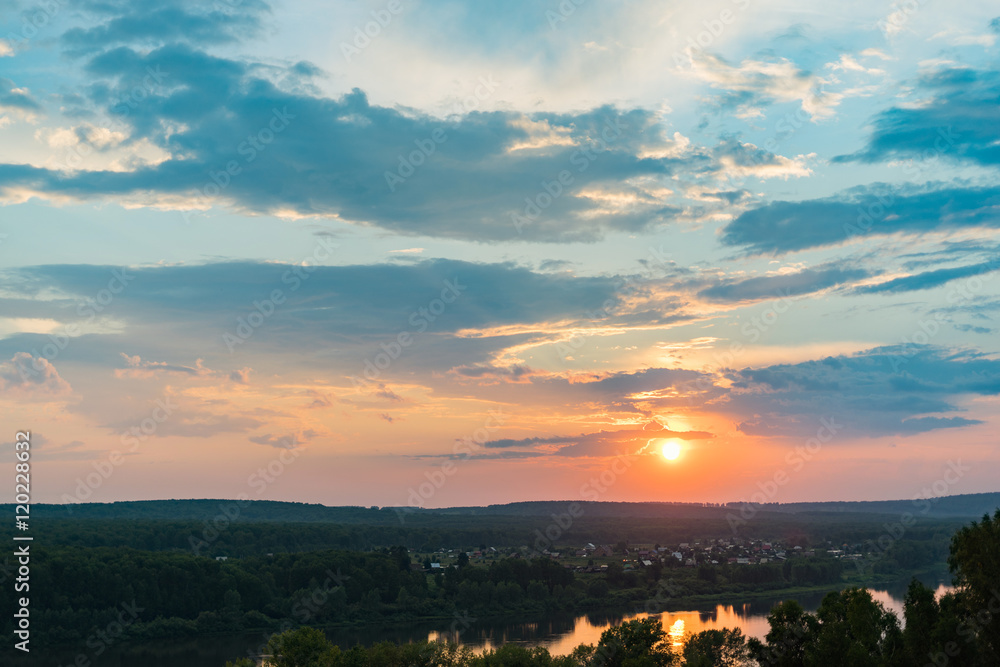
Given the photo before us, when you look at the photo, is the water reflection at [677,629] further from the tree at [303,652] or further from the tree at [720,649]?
the tree at [303,652]

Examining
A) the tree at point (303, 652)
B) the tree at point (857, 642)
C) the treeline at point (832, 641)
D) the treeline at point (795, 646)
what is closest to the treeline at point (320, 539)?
the tree at point (303, 652)

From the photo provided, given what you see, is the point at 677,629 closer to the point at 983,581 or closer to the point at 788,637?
the point at 788,637

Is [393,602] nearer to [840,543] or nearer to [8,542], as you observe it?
[8,542]

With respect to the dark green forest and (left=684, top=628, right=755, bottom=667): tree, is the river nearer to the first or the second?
the dark green forest

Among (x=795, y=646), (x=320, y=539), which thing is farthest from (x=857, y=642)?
(x=320, y=539)

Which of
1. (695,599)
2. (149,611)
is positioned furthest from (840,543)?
(149,611)

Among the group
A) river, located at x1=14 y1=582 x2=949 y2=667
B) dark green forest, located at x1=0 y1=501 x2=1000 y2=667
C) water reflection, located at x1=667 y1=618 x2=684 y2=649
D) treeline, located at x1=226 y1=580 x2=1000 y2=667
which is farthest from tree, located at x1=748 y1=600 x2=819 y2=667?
water reflection, located at x1=667 y1=618 x2=684 y2=649
